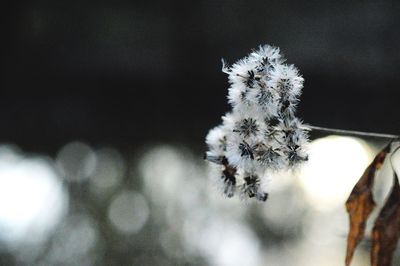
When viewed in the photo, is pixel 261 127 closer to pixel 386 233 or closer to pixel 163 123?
pixel 386 233

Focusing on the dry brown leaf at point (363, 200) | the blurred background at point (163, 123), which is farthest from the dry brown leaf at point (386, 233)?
the blurred background at point (163, 123)

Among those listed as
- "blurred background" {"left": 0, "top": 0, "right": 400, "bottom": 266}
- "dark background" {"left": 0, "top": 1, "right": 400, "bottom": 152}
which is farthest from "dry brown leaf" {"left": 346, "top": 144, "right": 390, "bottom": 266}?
"dark background" {"left": 0, "top": 1, "right": 400, "bottom": 152}

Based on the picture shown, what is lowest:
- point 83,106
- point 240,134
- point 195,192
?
point 240,134

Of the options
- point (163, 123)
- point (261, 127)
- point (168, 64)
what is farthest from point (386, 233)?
point (163, 123)

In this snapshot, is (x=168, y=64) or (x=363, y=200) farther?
(x=168, y=64)

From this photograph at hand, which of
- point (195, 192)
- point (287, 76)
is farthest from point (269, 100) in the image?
point (195, 192)

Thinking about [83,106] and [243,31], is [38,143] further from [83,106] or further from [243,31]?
[243,31]
